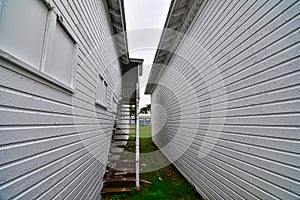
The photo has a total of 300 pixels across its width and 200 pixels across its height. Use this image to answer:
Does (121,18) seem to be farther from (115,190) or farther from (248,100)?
(115,190)

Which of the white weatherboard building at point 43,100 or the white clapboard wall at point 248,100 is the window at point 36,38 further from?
the white clapboard wall at point 248,100

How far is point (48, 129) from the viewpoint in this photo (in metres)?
1.50

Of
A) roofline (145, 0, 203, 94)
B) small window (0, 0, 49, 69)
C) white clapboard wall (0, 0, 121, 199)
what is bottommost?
white clapboard wall (0, 0, 121, 199)

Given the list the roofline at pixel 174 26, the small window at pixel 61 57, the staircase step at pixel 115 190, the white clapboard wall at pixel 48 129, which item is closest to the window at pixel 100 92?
the white clapboard wall at pixel 48 129

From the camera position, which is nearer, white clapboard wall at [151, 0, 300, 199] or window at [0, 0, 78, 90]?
window at [0, 0, 78, 90]

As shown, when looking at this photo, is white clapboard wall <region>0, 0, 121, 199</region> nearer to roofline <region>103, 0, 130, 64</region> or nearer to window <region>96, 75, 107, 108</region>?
window <region>96, 75, 107, 108</region>

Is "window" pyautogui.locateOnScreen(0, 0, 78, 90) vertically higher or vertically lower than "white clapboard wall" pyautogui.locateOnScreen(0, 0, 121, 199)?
higher

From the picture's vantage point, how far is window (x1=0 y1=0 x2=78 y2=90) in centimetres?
103

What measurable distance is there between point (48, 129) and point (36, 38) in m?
0.90

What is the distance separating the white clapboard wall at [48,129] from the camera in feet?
3.36

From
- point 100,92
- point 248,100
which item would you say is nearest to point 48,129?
point 100,92

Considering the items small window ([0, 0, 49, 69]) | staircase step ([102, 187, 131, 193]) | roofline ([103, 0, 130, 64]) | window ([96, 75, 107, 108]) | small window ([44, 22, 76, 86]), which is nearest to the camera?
small window ([0, 0, 49, 69])

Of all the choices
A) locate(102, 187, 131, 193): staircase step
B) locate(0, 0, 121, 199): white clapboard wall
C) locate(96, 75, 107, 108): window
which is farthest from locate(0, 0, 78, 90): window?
locate(102, 187, 131, 193): staircase step

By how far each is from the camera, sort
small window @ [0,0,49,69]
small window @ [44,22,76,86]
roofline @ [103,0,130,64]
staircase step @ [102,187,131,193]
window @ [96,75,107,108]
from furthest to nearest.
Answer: roofline @ [103,0,130,64]
staircase step @ [102,187,131,193]
window @ [96,75,107,108]
small window @ [44,22,76,86]
small window @ [0,0,49,69]
